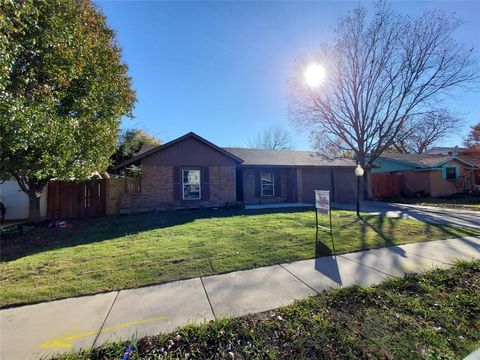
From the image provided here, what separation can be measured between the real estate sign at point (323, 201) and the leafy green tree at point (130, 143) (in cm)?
1346

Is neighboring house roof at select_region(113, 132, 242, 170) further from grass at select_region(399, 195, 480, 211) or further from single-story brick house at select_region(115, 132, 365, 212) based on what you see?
grass at select_region(399, 195, 480, 211)

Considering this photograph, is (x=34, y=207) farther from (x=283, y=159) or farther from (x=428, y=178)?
(x=428, y=178)

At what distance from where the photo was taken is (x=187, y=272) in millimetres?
4473

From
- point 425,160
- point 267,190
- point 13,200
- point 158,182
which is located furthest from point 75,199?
point 425,160

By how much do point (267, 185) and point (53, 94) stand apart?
12407 mm

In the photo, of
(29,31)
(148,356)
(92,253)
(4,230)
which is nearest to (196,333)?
(148,356)

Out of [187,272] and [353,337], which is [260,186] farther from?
[353,337]

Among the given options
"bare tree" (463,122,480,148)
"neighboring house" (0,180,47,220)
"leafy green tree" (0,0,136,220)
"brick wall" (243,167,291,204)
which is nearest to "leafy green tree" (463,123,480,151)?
"bare tree" (463,122,480,148)

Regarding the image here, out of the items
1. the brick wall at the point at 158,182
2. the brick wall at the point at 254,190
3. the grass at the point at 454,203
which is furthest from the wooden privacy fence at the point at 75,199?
the grass at the point at 454,203

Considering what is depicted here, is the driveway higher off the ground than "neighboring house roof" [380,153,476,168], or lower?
lower

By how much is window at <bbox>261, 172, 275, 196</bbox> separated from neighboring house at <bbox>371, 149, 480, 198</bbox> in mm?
11477

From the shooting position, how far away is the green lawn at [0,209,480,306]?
13.9 feet

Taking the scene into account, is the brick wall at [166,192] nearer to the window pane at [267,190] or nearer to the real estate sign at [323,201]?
the window pane at [267,190]

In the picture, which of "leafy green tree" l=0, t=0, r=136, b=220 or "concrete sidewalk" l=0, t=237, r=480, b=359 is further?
"leafy green tree" l=0, t=0, r=136, b=220
